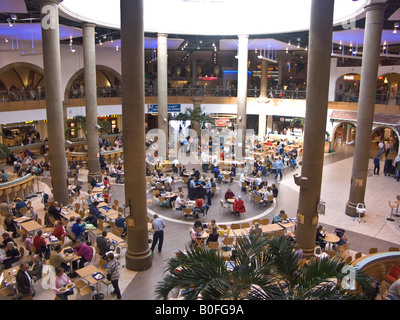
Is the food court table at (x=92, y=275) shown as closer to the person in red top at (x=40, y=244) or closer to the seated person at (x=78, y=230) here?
the person in red top at (x=40, y=244)

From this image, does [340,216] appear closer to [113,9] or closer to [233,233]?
[233,233]

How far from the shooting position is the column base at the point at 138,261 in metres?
10.4

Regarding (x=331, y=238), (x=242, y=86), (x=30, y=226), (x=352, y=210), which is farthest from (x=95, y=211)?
(x=242, y=86)

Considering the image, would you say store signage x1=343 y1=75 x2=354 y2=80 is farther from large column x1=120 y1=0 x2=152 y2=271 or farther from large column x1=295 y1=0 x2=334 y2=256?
large column x1=120 y1=0 x2=152 y2=271

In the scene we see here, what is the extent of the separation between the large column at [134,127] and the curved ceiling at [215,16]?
1092 cm

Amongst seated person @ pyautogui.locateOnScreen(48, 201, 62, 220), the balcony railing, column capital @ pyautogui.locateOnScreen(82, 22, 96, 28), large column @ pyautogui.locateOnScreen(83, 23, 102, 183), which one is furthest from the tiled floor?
column capital @ pyautogui.locateOnScreen(82, 22, 96, 28)

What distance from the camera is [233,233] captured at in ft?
38.4

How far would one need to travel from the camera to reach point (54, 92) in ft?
47.6

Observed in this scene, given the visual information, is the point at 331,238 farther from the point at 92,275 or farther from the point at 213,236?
the point at 92,275

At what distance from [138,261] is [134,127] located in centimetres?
377

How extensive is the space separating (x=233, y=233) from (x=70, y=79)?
73.9 ft

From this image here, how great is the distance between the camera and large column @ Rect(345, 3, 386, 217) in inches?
561

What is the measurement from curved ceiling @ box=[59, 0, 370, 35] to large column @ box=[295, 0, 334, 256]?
1265 cm
